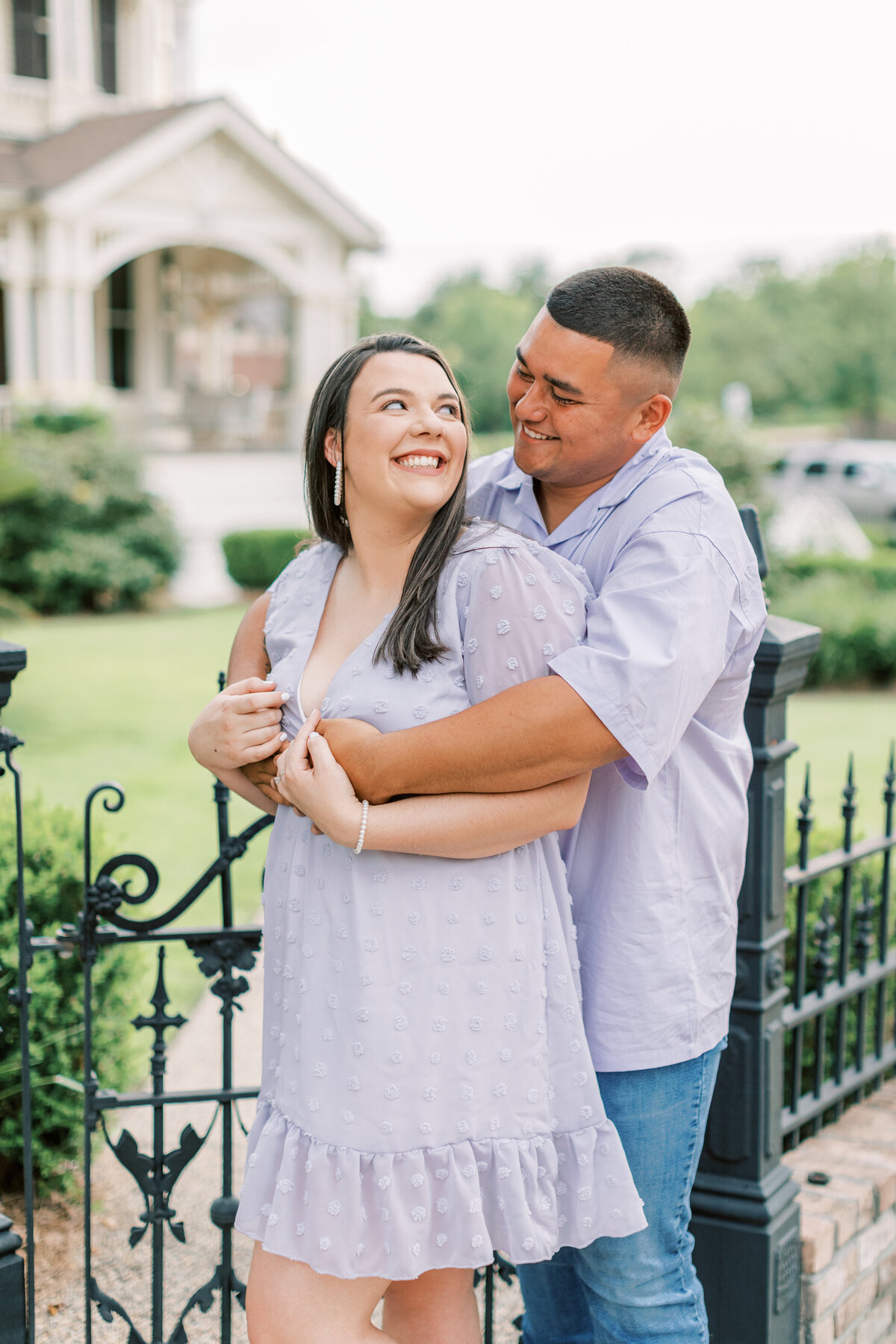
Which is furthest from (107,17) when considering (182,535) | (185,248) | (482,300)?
(482,300)

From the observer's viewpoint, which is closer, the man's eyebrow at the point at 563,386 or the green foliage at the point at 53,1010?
the man's eyebrow at the point at 563,386

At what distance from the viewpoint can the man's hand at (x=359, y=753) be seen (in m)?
1.79

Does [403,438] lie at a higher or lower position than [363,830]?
higher

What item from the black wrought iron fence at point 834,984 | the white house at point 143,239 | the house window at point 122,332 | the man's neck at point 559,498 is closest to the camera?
the man's neck at point 559,498

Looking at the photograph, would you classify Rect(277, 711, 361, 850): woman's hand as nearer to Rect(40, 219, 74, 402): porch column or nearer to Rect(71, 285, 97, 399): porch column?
Rect(40, 219, 74, 402): porch column

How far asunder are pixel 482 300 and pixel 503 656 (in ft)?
166

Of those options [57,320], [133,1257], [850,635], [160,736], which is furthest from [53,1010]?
[57,320]

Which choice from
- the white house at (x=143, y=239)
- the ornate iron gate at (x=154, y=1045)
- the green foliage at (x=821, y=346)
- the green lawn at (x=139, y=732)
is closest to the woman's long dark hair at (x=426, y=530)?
the ornate iron gate at (x=154, y=1045)

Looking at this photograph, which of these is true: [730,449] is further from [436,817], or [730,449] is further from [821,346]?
[821,346]

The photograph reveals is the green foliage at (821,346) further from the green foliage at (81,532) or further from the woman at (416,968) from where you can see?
the woman at (416,968)

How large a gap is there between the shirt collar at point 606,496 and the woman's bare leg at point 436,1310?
1.20 m

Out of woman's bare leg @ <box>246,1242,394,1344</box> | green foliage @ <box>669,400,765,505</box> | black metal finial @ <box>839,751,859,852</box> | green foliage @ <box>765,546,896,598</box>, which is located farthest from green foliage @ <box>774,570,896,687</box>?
woman's bare leg @ <box>246,1242,394,1344</box>

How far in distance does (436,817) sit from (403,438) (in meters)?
0.58

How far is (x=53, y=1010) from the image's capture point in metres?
3.26
